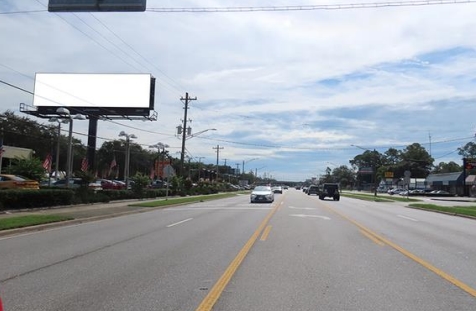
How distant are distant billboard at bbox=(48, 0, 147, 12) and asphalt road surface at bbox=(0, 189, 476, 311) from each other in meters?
5.80

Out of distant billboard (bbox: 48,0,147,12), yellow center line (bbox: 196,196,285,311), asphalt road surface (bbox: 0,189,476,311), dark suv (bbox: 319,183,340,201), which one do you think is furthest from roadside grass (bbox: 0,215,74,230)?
dark suv (bbox: 319,183,340,201)

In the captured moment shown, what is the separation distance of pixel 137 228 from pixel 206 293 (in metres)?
10.8

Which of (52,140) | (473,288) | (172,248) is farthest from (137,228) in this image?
(52,140)

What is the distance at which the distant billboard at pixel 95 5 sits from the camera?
1130 centimetres

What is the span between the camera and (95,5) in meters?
11.5

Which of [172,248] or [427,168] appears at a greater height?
[427,168]

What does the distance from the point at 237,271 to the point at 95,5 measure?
7160mm

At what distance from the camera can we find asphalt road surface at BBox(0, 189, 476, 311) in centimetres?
677

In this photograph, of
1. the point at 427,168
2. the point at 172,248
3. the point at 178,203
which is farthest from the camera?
the point at 427,168

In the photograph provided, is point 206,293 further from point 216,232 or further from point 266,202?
point 266,202

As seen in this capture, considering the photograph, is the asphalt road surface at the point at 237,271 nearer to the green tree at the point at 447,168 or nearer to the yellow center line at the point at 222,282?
the yellow center line at the point at 222,282

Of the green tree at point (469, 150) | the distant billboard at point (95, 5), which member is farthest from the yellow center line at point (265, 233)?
the green tree at point (469, 150)

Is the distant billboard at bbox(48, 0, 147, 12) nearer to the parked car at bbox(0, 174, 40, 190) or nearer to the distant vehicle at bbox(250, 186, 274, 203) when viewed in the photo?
the parked car at bbox(0, 174, 40, 190)

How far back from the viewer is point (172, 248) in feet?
39.6
